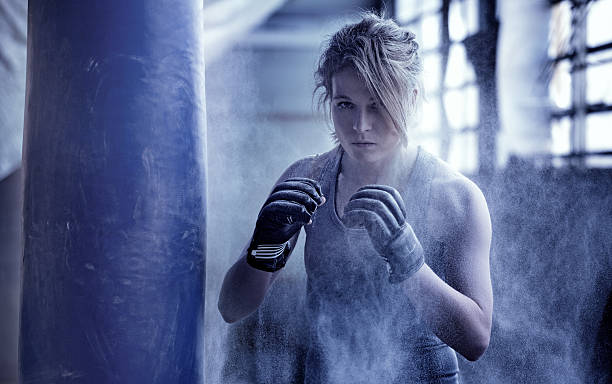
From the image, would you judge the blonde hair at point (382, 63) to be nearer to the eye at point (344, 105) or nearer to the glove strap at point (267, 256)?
the eye at point (344, 105)

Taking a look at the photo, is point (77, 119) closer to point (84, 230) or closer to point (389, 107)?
point (84, 230)

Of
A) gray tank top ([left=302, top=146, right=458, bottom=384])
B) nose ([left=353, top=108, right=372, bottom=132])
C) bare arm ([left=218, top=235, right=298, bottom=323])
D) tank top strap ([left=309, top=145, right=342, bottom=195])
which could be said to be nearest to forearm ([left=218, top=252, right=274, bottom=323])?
bare arm ([left=218, top=235, right=298, bottom=323])

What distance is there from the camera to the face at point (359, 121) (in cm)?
99

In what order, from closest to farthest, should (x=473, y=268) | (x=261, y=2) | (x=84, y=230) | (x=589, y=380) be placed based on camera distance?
(x=84, y=230) < (x=473, y=268) < (x=589, y=380) < (x=261, y=2)

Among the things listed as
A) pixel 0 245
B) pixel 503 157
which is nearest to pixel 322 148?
pixel 503 157

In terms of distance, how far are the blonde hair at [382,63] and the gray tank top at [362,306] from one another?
0.35 ft

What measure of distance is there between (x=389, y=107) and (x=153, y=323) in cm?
59

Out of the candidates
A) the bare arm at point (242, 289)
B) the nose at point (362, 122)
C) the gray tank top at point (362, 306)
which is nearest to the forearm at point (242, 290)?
the bare arm at point (242, 289)

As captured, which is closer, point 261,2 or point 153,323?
point 153,323

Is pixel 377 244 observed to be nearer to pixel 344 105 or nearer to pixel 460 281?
pixel 460 281

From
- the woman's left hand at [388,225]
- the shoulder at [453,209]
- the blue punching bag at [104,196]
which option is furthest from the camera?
the shoulder at [453,209]

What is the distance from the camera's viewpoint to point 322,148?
111 cm

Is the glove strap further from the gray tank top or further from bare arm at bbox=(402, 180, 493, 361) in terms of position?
bare arm at bbox=(402, 180, 493, 361)

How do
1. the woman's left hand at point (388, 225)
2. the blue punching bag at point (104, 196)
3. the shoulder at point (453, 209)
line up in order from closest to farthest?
the blue punching bag at point (104, 196) < the woman's left hand at point (388, 225) < the shoulder at point (453, 209)
